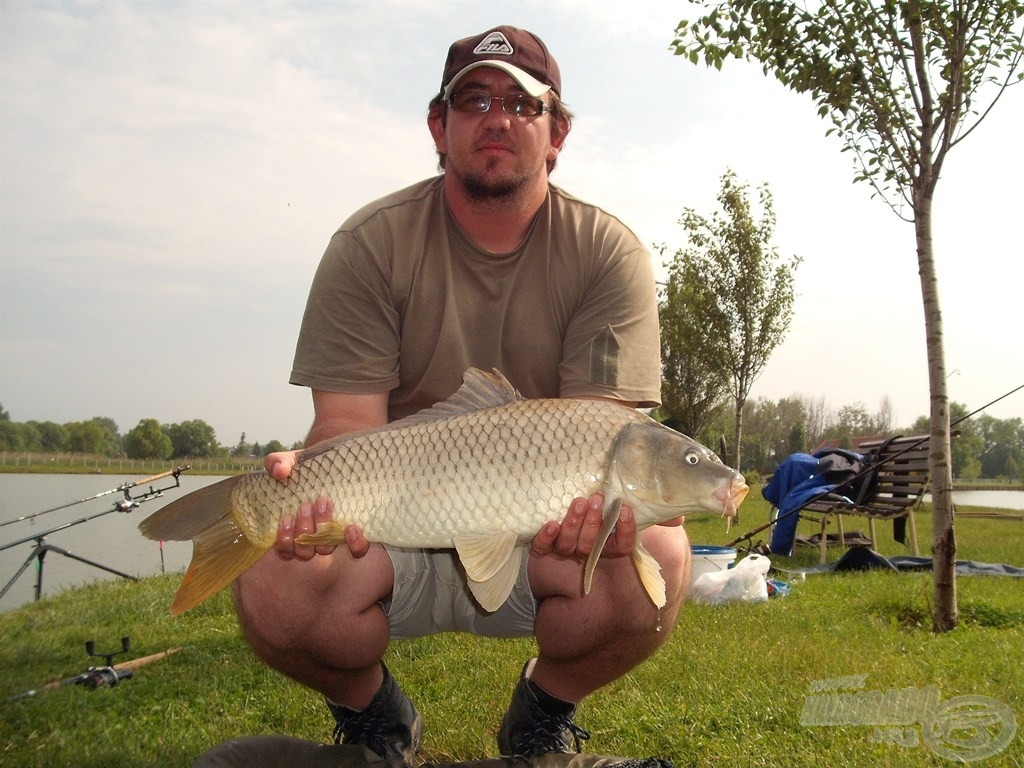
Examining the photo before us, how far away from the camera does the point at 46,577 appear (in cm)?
913

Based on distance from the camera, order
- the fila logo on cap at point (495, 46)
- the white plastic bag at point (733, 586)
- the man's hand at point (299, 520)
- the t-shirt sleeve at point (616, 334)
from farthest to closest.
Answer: the white plastic bag at point (733, 586), the fila logo on cap at point (495, 46), the t-shirt sleeve at point (616, 334), the man's hand at point (299, 520)

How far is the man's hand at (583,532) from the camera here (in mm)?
1601

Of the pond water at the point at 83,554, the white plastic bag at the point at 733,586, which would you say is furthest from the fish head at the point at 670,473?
the pond water at the point at 83,554

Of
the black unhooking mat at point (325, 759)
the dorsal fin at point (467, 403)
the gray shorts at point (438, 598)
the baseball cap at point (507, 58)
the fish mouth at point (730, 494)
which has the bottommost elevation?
the black unhooking mat at point (325, 759)

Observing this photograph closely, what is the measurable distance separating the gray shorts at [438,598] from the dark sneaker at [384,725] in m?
0.16

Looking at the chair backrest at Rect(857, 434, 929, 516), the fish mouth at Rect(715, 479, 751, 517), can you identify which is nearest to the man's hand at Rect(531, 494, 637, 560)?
the fish mouth at Rect(715, 479, 751, 517)

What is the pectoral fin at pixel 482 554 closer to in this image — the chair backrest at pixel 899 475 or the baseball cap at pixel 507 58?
the baseball cap at pixel 507 58

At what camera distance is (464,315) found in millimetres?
2143

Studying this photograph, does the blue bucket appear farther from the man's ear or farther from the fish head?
the fish head

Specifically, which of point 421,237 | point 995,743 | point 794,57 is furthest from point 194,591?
point 794,57

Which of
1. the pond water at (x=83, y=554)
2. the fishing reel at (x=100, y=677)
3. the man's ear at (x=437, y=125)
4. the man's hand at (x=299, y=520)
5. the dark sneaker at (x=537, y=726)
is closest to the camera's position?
the man's hand at (x=299, y=520)

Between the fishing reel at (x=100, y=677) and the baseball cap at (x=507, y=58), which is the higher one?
the baseball cap at (x=507, y=58)

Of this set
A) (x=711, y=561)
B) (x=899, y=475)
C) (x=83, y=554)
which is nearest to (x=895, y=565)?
(x=899, y=475)

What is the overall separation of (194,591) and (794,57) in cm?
344
